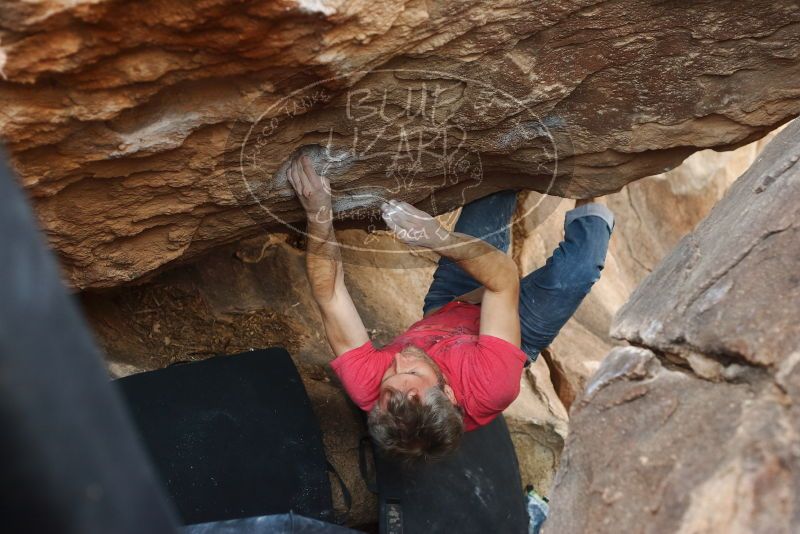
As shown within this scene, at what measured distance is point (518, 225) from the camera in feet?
12.5

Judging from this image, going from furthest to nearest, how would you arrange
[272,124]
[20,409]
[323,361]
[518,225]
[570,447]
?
[518,225] < [323,361] < [272,124] < [570,447] < [20,409]

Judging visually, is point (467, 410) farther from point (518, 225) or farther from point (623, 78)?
point (518, 225)

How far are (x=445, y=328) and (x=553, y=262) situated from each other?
0.43 metres

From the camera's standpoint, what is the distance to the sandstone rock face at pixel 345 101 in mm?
1800

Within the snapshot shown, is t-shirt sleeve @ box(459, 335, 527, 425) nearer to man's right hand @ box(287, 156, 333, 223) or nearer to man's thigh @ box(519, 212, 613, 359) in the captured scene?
man's thigh @ box(519, 212, 613, 359)

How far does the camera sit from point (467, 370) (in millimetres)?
2633

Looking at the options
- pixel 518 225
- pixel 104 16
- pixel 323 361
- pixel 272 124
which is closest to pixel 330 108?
pixel 272 124

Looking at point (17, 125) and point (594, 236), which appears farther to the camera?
point (594, 236)

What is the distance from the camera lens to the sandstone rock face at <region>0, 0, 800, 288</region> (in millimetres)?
1800

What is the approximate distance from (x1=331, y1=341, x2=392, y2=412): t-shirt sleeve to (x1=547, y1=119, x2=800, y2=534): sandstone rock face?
90 centimetres

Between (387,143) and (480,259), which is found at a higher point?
(387,143)

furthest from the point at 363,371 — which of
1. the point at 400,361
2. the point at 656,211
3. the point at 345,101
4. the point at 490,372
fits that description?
the point at 656,211

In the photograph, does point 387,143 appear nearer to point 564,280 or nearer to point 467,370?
point 467,370

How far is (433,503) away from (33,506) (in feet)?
6.82
